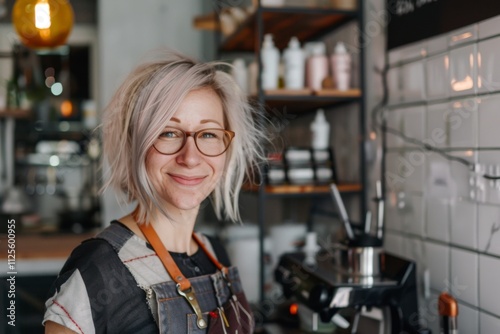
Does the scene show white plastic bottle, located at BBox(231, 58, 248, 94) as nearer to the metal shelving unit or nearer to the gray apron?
the metal shelving unit

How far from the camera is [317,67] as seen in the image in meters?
2.29

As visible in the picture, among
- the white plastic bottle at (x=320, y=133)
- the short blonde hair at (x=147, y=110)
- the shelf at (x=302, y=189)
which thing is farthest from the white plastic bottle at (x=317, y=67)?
the short blonde hair at (x=147, y=110)

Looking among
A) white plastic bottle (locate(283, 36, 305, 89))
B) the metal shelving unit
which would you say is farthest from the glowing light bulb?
white plastic bottle (locate(283, 36, 305, 89))

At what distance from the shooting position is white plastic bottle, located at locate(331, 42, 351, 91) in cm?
227

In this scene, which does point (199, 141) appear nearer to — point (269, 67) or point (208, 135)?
point (208, 135)

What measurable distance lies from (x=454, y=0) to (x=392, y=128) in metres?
0.53

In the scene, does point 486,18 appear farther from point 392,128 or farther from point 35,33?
point 35,33

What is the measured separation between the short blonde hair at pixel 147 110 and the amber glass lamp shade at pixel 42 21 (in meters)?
0.81

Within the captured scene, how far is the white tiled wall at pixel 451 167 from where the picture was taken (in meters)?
1.55

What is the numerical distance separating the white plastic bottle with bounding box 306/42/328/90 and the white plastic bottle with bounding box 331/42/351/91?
0.12ft

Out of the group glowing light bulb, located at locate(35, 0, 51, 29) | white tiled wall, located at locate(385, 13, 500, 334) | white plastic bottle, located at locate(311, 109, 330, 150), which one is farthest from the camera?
white plastic bottle, located at locate(311, 109, 330, 150)

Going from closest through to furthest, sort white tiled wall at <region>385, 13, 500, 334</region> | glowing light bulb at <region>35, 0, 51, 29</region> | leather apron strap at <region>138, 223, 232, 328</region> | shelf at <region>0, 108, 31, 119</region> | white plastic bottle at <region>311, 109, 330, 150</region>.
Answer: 1. leather apron strap at <region>138, 223, 232, 328</region>
2. white tiled wall at <region>385, 13, 500, 334</region>
3. glowing light bulb at <region>35, 0, 51, 29</region>
4. white plastic bottle at <region>311, 109, 330, 150</region>
5. shelf at <region>0, 108, 31, 119</region>

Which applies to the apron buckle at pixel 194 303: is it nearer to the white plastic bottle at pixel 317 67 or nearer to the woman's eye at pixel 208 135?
the woman's eye at pixel 208 135

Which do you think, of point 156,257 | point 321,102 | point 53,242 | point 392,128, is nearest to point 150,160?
point 156,257
